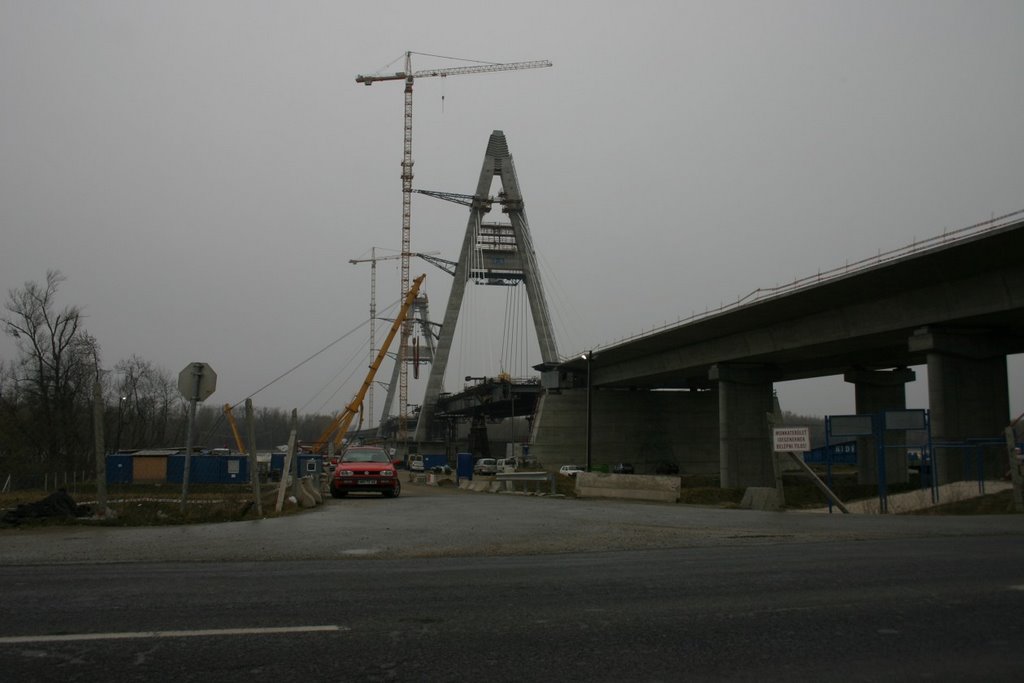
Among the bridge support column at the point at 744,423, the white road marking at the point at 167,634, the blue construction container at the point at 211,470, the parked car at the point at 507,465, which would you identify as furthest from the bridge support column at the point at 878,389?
the white road marking at the point at 167,634

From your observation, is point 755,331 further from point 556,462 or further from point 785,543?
point 785,543

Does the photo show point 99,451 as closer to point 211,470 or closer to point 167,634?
point 167,634

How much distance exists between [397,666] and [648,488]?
2436 centimetres

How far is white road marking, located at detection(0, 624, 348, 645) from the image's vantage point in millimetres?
5306

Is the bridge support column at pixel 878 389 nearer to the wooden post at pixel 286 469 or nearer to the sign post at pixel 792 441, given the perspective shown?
the sign post at pixel 792 441

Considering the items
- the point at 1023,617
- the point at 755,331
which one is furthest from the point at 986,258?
the point at 1023,617

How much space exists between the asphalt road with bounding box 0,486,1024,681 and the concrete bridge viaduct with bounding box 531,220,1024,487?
21405 mm

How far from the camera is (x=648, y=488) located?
2838 centimetres

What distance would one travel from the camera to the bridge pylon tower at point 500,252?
69062mm

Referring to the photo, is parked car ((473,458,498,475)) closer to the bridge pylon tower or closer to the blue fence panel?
the bridge pylon tower

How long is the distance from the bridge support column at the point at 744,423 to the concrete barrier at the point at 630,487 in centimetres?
2115

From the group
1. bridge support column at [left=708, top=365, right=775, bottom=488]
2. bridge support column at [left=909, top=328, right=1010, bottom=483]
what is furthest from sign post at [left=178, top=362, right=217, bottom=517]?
bridge support column at [left=708, top=365, right=775, bottom=488]

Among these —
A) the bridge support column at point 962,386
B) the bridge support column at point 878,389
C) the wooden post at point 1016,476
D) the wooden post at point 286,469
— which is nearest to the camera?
the wooden post at point 286,469

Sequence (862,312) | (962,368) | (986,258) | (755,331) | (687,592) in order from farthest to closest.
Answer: (755,331)
(862,312)
(962,368)
(986,258)
(687,592)
